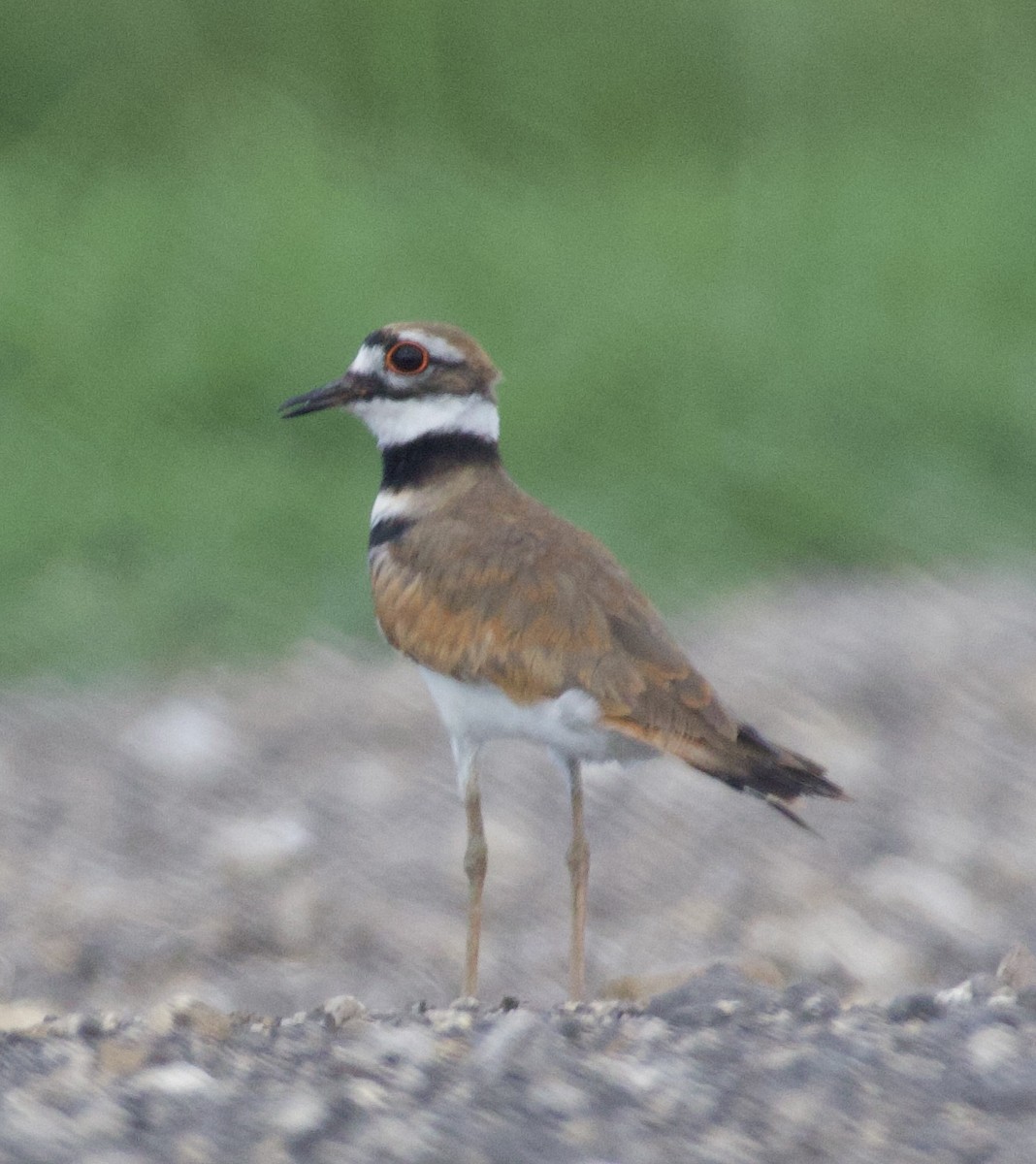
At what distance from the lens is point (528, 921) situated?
5.03 meters

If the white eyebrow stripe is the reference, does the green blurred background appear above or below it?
above

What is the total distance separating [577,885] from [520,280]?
509cm

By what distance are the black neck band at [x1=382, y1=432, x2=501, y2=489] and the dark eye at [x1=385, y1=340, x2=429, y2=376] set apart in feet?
0.40

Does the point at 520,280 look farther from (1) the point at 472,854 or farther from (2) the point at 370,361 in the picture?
(1) the point at 472,854

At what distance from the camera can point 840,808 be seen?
558 centimetres

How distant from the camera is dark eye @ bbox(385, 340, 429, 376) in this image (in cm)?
433

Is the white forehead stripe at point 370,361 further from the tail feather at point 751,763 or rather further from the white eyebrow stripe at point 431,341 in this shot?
the tail feather at point 751,763

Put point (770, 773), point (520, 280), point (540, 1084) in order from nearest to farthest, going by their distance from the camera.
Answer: point (540, 1084) < point (770, 773) < point (520, 280)

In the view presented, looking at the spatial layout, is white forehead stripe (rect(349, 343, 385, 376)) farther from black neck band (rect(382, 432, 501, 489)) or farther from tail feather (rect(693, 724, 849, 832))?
tail feather (rect(693, 724, 849, 832))

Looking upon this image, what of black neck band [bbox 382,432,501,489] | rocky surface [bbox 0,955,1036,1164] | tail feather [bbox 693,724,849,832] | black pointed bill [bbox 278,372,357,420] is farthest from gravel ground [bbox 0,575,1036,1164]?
black pointed bill [bbox 278,372,357,420]

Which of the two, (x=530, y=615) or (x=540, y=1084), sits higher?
(x=530, y=615)

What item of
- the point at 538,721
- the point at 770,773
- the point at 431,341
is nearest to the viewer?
the point at 770,773

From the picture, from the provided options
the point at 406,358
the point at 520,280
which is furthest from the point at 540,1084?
the point at 520,280

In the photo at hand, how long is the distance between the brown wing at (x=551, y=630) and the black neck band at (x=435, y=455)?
11cm
